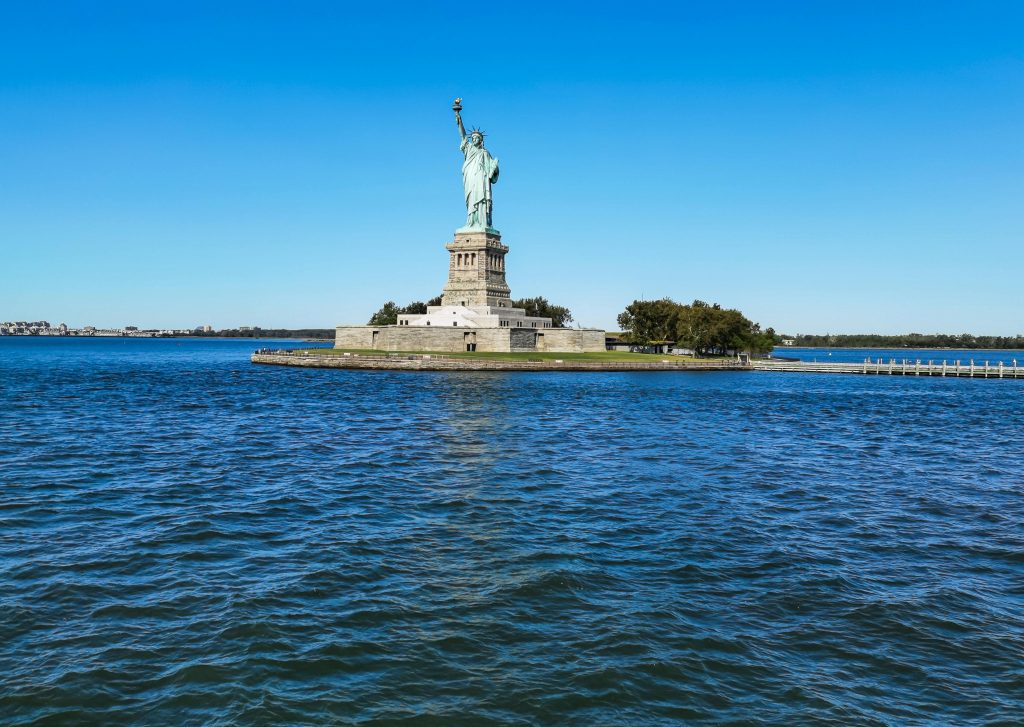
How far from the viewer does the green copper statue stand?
336 feet

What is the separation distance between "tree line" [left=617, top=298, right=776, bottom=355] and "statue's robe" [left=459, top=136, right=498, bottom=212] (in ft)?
122

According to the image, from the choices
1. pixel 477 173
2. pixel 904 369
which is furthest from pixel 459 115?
pixel 904 369

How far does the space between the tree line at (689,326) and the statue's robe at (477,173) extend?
122ft

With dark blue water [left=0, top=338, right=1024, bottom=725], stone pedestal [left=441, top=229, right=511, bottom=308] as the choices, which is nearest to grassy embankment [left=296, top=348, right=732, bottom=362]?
stone pedestal [left=441, top=229, right=511, bottom=308]

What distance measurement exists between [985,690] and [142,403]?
48.9 metres

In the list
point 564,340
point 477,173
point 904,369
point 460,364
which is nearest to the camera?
point 460,364

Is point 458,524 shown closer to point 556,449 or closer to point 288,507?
point 288,507

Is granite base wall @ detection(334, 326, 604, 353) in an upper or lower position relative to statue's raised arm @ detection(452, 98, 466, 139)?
lower

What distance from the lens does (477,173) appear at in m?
103

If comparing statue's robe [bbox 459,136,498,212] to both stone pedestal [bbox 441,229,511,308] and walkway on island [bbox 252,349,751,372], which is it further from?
walkway on island [bbox 252,349,751,372]

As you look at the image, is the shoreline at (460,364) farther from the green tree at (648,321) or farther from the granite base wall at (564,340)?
the green tree at (648,321)

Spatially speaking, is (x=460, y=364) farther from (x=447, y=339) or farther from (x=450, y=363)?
(x=447, y=339)

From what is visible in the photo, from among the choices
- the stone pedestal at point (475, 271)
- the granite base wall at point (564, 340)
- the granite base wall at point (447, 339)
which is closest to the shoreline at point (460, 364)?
the granite base wall at point (447, 339)

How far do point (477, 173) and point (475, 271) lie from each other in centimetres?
1363
